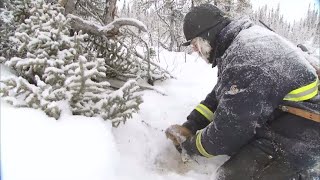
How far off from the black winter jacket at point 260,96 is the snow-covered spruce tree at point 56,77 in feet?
3.47

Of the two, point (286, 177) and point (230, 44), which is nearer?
point (286, 177)

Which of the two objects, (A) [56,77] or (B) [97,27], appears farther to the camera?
(B) [97,27]

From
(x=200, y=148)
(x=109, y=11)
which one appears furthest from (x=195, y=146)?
(x=109, y=11)

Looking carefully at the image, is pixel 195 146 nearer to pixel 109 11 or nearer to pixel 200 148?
pixel 200 148

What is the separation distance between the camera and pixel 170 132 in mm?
Result: 4188

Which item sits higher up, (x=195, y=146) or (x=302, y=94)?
(x=302, y=94)

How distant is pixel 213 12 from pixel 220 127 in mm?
1111

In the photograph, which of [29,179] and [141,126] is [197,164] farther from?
[29,179]

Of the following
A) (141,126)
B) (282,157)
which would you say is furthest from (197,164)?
(282,157)

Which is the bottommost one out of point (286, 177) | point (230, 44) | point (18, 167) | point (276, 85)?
point (286, 177)

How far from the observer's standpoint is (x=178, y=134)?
411 cm

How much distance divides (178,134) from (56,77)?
141cm

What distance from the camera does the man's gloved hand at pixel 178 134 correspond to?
4066mm

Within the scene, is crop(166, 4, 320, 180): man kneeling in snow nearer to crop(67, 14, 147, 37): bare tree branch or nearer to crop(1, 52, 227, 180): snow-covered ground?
crop(1, 52, 227, 180): snow-covered ground
